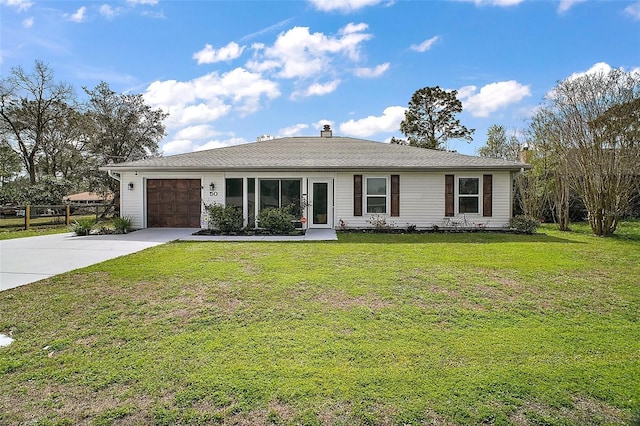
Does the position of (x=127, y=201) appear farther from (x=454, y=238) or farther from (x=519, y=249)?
(x=519, y=249)

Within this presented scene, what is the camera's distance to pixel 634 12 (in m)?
11.2

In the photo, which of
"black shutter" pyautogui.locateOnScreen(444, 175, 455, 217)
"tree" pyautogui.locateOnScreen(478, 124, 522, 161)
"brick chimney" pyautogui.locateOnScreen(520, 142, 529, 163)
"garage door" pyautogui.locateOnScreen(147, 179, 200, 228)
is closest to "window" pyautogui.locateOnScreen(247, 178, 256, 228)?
"garage door" pyautogui.locateOnScreen(147, 179, 200, 228)

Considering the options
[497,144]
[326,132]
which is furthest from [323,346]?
[497,144]

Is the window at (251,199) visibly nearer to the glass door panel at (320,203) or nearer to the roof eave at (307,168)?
the roof eave at (307,168)

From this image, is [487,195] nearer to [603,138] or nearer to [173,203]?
[603,138]

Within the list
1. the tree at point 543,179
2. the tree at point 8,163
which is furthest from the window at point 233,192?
the tree at point 8,163

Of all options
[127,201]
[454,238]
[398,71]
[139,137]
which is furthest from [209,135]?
[454,238]

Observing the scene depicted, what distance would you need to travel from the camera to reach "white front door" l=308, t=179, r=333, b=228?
537 inches

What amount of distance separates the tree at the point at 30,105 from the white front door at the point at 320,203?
21031mm

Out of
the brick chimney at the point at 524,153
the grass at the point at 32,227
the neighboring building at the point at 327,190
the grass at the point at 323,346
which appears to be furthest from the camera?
the brick chimney at the point at 524,153

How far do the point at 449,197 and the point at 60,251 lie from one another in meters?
12.0

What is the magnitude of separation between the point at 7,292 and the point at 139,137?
2314 cm

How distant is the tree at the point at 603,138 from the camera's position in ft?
39.2

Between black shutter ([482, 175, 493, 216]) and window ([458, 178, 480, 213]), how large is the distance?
20cm
